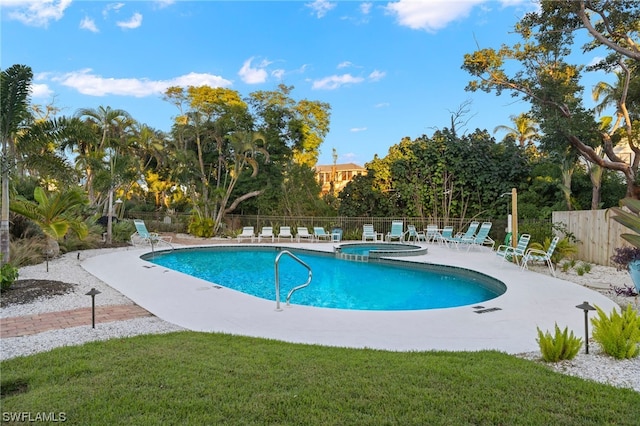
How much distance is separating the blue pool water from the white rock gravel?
248 centimetres

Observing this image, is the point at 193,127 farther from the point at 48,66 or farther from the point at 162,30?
the point at 162,30

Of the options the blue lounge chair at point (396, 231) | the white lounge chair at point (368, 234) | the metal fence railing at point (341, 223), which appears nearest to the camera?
the blue lounge chair at point (396, 231)

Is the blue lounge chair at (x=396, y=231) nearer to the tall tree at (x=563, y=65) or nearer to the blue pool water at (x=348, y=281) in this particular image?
the blue pool water at (x=348, y=281)

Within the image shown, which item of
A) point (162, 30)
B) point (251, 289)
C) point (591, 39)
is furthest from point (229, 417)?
point (591, 39)

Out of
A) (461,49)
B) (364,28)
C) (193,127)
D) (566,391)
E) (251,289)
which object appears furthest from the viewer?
(193,127)

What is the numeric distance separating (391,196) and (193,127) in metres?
12.0

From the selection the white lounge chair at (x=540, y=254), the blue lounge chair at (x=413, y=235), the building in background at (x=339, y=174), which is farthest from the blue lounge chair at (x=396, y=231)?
the building in background at (x=339, y=174)

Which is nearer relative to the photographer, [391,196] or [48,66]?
[48,66]

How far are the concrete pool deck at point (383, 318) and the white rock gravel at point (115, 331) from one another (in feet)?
1.10

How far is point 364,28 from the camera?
13336mm

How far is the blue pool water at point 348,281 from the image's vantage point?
27.2 ft

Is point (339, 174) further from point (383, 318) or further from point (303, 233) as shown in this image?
point (383, 318)

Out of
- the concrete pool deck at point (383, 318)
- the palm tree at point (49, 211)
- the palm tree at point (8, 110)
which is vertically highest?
the palm tree at point (8, 110)

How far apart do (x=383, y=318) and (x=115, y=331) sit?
11.5 feet
